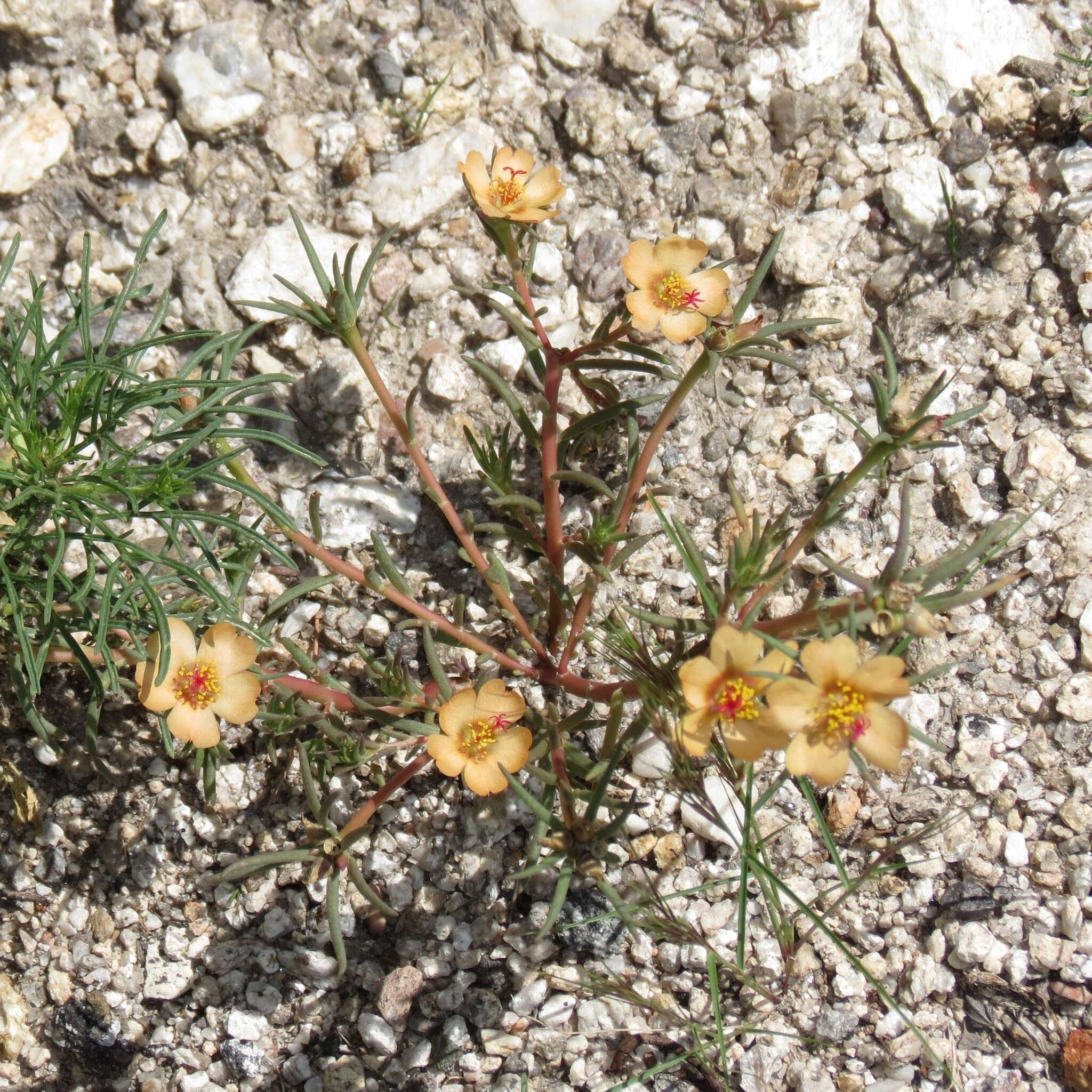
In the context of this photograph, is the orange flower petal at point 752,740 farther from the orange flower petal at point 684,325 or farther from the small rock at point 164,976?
the small rock at point 164,976

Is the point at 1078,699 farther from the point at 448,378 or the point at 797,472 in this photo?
the point at 448,378

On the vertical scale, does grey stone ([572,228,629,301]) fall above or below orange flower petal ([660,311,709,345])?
above

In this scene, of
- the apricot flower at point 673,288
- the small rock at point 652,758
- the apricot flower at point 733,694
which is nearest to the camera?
the apricot flower at point 733,694

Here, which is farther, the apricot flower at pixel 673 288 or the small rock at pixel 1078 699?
the small rock at pixel 1078 699

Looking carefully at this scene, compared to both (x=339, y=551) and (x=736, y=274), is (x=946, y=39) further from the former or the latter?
(x=339, y=551)

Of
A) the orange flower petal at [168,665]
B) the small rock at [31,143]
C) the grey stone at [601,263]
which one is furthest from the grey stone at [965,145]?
the small rock at [31,143]

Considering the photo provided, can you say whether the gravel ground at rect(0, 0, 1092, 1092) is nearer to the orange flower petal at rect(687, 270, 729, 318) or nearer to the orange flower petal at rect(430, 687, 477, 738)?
the orange flower petal at rect(430, 687, 477, 738)

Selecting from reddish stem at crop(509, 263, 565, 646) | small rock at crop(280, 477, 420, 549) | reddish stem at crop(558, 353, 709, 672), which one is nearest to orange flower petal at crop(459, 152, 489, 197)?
reddish stem at crop(509, 263, 565, 646)
